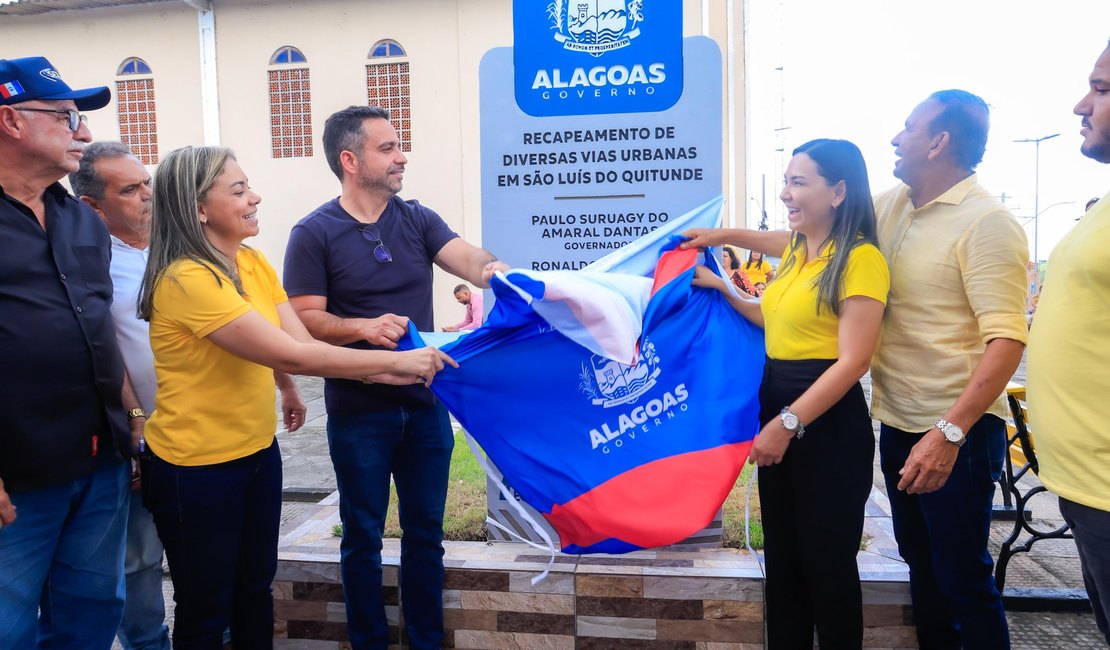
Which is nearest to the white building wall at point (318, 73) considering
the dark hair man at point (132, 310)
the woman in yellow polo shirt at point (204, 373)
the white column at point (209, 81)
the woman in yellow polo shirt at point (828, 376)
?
the white column at point (209, 81)

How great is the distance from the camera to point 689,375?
2451mm

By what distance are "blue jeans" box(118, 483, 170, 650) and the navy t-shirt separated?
A: 733 millimetres

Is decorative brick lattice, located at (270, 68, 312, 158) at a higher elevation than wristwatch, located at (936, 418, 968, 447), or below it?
higher

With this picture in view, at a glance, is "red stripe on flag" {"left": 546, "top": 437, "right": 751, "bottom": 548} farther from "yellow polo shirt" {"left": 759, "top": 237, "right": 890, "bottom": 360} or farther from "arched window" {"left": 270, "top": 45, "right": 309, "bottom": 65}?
"arched window" {"left": 270, "top": 45, "right": 309, "bottom": 65}

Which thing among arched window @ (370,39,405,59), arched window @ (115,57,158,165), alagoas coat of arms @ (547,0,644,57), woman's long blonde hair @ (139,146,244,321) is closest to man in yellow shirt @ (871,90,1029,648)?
alagoas coat of arms @ (547,0,644,57)

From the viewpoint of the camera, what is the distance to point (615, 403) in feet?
8.01

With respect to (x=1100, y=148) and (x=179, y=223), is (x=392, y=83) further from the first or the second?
(x=1100, y=148)

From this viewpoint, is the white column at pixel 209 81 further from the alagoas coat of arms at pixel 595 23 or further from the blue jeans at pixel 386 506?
the blue jeans at pixel 386 506

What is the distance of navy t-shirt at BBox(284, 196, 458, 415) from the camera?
8.52 ft

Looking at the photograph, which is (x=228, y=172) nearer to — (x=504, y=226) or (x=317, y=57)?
(x=504, y=226)

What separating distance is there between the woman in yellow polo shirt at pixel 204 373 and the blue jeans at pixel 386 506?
440mm

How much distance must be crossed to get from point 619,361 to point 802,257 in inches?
25.5

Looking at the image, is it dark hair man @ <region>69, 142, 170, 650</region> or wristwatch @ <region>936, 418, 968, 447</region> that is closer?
wristwatch @ <region>936, 418, 968, 447</region>

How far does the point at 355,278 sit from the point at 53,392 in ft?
3.32
